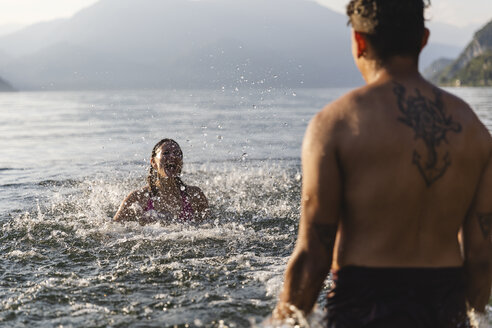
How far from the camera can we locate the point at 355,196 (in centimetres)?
244

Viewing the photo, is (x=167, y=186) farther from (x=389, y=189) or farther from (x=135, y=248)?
(x=389, y=189)

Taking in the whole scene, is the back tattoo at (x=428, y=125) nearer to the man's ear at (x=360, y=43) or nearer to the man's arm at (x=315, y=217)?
the man's ear at (x=360, y=43)

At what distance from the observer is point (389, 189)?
240 centimetres

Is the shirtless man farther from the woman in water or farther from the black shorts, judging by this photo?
the woman in water

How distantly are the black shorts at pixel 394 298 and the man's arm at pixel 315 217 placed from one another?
14 cm

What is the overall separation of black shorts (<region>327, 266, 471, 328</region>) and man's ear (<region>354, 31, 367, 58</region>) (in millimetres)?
Result: 1077

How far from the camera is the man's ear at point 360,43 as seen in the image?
2.59 m

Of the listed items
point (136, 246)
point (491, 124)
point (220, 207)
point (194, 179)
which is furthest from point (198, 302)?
point (491, 124)

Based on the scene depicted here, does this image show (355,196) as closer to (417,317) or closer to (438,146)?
(438,146)

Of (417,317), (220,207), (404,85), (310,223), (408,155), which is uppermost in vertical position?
(404,85)

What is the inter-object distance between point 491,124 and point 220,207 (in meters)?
18.7

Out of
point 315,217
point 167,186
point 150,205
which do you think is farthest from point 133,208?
point 315,217

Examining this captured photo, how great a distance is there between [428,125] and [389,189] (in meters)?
0.39

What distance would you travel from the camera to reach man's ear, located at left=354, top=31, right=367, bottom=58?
2.59m
